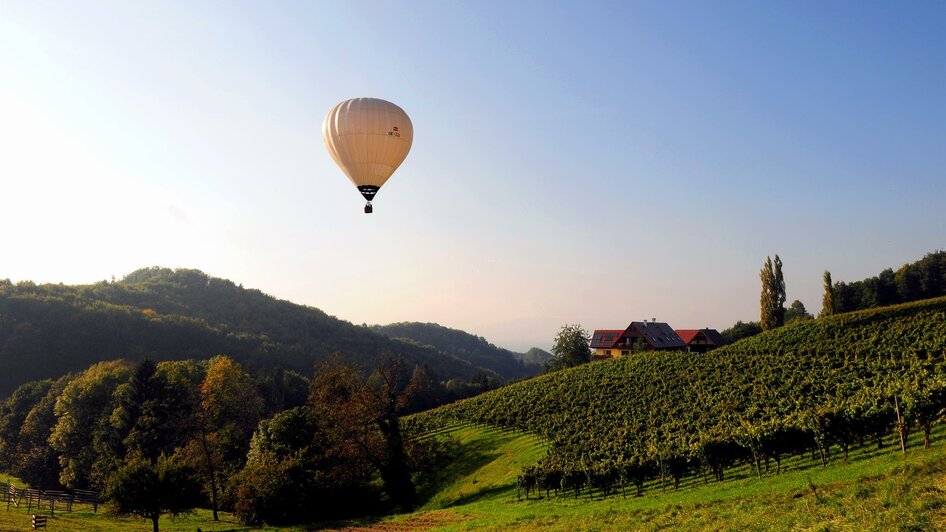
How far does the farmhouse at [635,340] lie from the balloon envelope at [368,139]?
6230 centimetres

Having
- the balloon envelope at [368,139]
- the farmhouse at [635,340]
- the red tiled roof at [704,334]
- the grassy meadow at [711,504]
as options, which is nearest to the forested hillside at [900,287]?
the red tiled roof at [704,334]

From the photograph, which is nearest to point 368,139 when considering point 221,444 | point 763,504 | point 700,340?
point 763,504

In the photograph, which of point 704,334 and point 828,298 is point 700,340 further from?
point 828,298

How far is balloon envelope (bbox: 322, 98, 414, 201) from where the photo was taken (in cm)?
2727

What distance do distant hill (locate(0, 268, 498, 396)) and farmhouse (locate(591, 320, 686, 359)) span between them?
44.2 metres

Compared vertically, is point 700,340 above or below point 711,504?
above

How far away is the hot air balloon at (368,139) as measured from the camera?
27.3 meters

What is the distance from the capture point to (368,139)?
89.7ft

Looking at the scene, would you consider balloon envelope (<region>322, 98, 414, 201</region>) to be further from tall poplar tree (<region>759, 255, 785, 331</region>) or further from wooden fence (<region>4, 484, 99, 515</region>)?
tall poplar tree (<region>759, 255, 785, 331</region>)

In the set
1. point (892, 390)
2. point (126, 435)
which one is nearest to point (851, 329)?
point (892, 390)

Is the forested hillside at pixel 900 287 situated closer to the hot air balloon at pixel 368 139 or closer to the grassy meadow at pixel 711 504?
the grassy meadow at pixel 711 504

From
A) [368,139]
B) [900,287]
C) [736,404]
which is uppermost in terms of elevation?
[368,139]

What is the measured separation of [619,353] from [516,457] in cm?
5150

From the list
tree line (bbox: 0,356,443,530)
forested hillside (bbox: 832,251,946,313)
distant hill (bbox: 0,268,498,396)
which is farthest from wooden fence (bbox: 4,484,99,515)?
forested hillside (bbox: 832,251,946,313)
